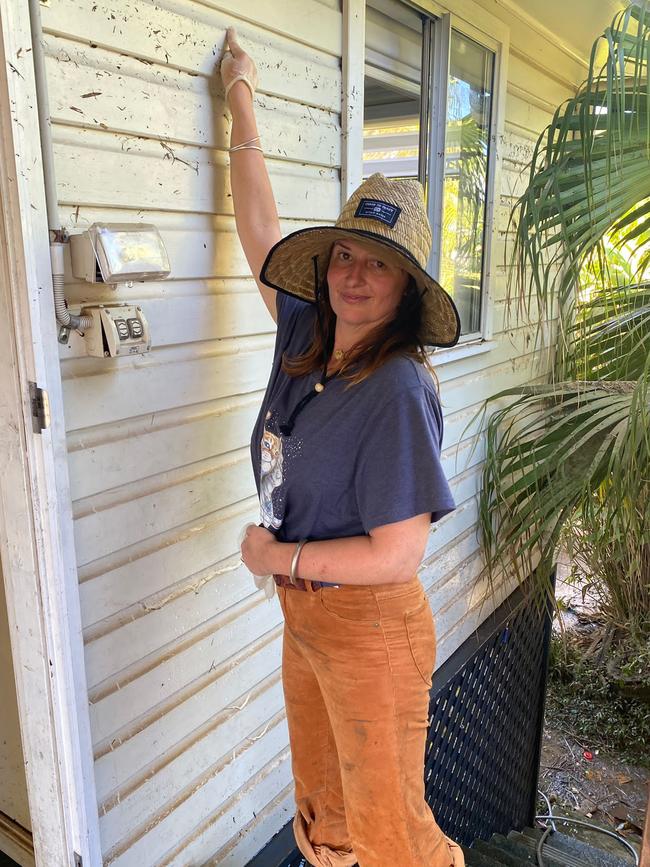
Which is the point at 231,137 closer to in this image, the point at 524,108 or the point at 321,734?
the point at 321,734

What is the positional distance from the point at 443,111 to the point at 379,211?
174 centimetres

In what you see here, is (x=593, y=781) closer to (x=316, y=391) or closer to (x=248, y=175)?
(x=316, y=391)

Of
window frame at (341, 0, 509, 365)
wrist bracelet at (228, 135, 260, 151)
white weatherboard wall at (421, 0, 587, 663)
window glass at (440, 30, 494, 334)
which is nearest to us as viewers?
wrist bracelet at (228, 135, 260, 151)

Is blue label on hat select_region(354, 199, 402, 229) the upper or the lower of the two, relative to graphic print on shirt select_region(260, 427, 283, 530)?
upper

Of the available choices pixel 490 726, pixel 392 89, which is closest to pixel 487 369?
pixel 392 89

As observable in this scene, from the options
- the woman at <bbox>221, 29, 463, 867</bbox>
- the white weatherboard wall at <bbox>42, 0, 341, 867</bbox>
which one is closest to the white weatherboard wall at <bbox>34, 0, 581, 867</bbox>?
the white weatherboard wall at <bbox>42, 0, 341, 867</bbox>

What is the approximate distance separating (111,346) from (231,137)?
2.27 feet

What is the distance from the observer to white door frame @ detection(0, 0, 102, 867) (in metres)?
1.34

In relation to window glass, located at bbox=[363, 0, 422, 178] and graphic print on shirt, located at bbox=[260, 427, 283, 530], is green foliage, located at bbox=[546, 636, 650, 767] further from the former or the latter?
graphic print on shirt, located at bbox=[260, 427, 283, 530]

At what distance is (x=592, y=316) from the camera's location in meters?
3.14

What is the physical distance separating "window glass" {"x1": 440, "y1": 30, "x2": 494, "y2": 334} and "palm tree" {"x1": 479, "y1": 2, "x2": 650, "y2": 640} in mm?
380

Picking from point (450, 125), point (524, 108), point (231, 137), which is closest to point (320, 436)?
point (231, 137)

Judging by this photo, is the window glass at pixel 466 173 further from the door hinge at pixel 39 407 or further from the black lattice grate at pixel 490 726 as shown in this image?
the door hinge at pixel 39 407

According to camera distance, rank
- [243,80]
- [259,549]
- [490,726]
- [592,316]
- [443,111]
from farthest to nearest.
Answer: [490,726], [592,316], [443,111], [243,80], [259,549]
